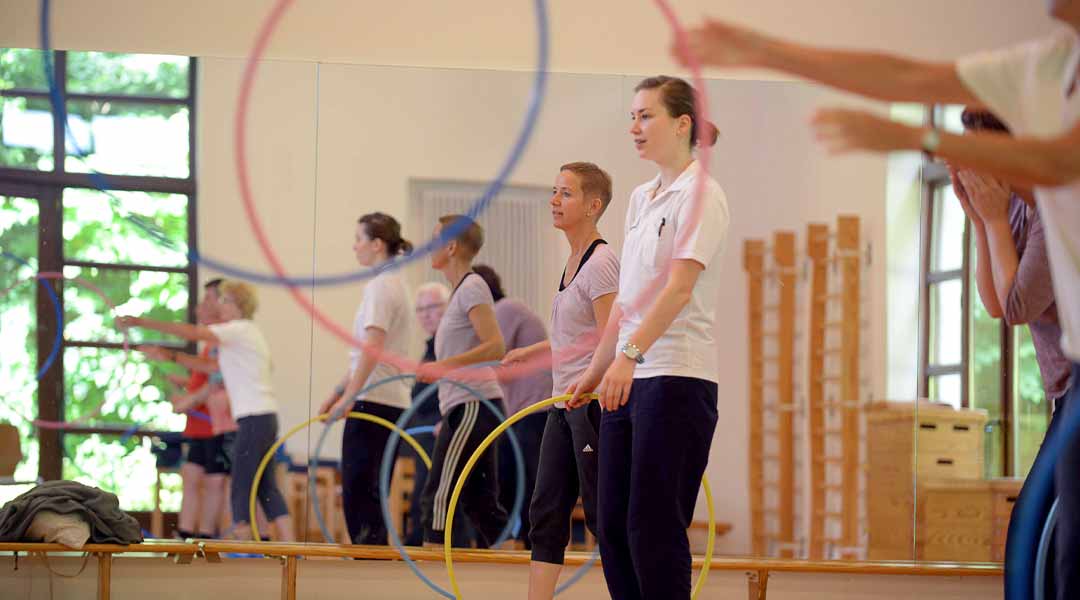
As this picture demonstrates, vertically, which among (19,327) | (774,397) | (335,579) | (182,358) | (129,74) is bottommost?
(335,579)

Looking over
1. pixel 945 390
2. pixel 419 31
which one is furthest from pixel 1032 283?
pixel 419 31

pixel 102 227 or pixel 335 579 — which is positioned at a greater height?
pixel 102 227

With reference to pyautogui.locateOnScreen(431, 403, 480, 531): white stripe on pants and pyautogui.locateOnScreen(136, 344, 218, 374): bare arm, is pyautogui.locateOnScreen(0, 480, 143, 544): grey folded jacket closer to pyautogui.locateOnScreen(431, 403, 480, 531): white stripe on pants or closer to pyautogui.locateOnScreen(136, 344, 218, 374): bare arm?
pyautogui.locateOnScreen(136, 344, 218, 374): bare arm

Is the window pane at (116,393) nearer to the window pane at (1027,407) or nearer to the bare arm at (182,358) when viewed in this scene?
the bare arm at (182,358)

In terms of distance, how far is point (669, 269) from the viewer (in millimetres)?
3010

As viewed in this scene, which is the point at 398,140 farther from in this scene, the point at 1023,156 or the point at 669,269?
the point at 1023,156

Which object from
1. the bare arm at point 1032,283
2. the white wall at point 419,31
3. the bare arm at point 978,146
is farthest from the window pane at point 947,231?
the bare arm at point 978,146

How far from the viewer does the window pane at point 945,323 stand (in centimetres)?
504

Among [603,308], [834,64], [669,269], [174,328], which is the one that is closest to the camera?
[834,64]

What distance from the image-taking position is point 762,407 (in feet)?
16.2

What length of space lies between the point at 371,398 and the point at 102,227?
4.21 ft

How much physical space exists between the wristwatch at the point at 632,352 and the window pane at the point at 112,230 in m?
2.56

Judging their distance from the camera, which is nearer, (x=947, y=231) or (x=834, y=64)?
(x=834, y=64)

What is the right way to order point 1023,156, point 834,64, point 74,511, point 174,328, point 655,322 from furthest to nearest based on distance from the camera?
point 174,328, point 74,511, point 655,322, point 834,64, point 1023,156
